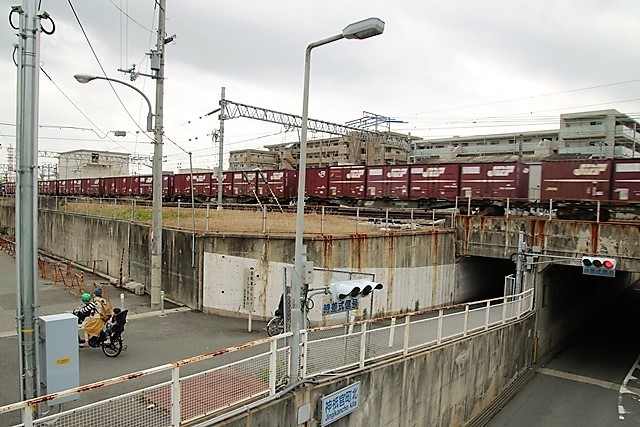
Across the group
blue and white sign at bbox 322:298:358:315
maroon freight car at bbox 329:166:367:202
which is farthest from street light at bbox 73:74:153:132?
maroon freight car at bbox 329:166:367:202

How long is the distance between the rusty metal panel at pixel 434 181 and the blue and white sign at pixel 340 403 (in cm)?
1994

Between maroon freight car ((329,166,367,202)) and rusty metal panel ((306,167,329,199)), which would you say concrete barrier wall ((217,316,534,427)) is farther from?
rusty metal panel ((306,167,329,199))

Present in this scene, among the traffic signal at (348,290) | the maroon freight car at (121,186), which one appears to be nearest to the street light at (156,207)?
the traffic signal at (348,290)

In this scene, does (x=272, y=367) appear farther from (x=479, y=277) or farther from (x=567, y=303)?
(x=567, y=303)

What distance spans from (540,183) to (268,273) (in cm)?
1812

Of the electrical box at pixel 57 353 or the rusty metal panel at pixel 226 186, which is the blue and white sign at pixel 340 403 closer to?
the electrical box at pixel 57 353

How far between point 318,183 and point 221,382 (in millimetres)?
28126

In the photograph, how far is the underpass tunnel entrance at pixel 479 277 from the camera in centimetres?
2122

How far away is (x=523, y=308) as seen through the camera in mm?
17641

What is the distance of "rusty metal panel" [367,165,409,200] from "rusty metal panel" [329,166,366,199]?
2.20 feet

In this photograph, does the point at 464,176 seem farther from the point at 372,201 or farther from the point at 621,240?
the point at 621,240

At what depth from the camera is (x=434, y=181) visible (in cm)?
2816

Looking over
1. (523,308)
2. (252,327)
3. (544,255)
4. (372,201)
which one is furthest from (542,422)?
(372,201)

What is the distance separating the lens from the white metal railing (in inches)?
227
